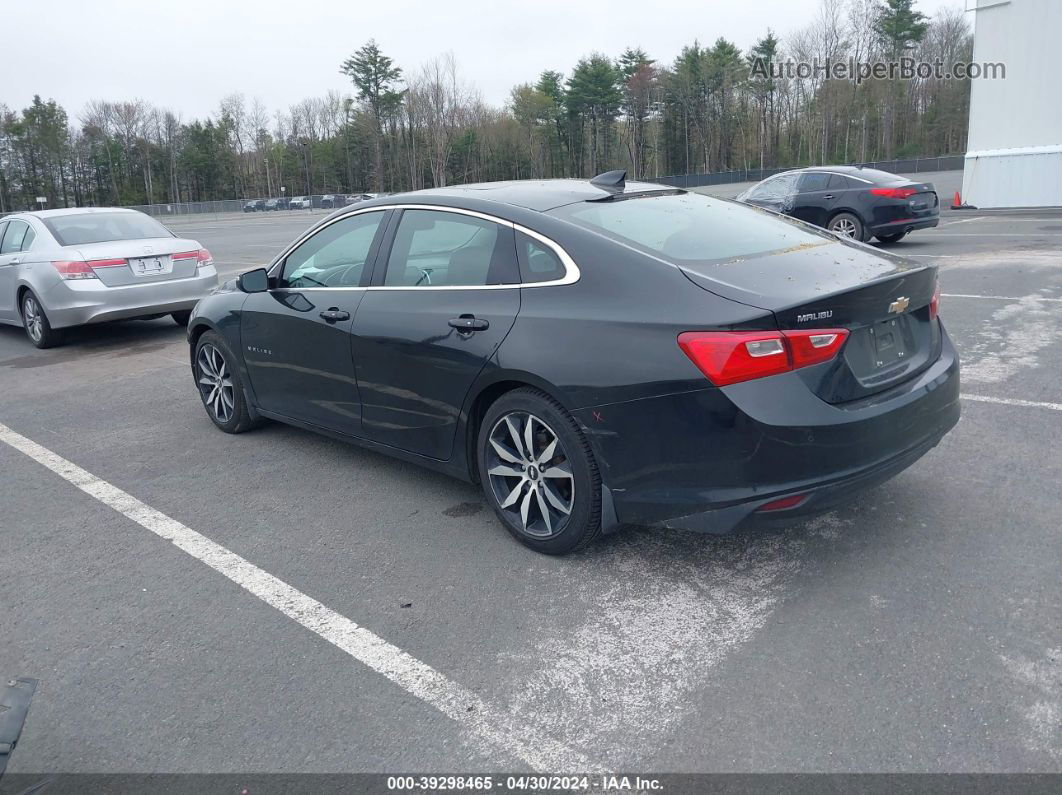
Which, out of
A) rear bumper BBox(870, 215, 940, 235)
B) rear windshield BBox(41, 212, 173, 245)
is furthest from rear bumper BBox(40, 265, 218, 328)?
rear bumper BBox(870, 215, 940, 235)

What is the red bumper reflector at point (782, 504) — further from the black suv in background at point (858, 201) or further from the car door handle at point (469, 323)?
the black suv in background at point (858, 201)

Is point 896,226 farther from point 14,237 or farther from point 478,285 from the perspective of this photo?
point 14,237

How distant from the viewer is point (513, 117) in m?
94.8

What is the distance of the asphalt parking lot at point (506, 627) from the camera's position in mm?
2643

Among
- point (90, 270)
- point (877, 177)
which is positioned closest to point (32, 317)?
point (90, 270)

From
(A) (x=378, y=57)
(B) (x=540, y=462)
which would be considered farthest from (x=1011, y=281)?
(A) (x=378, y=57)

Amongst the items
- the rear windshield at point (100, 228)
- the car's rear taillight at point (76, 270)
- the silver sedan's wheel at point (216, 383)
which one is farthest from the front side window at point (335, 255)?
the rear windshield at point (100, 228)

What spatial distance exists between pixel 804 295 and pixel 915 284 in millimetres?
760

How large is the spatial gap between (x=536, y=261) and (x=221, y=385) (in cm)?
297

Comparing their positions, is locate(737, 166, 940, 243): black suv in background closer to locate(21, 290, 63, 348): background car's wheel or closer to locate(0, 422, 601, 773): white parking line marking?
locate(21, 290, 63, 348): background car's wheel

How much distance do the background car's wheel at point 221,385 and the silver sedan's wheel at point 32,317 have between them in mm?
4722

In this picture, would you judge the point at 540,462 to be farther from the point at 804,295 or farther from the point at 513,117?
the point at 513,117

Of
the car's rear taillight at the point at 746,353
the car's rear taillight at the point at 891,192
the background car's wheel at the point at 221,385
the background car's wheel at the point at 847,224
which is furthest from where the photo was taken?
the background car's wheel at the point at 847,224

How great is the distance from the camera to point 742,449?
3.21m
